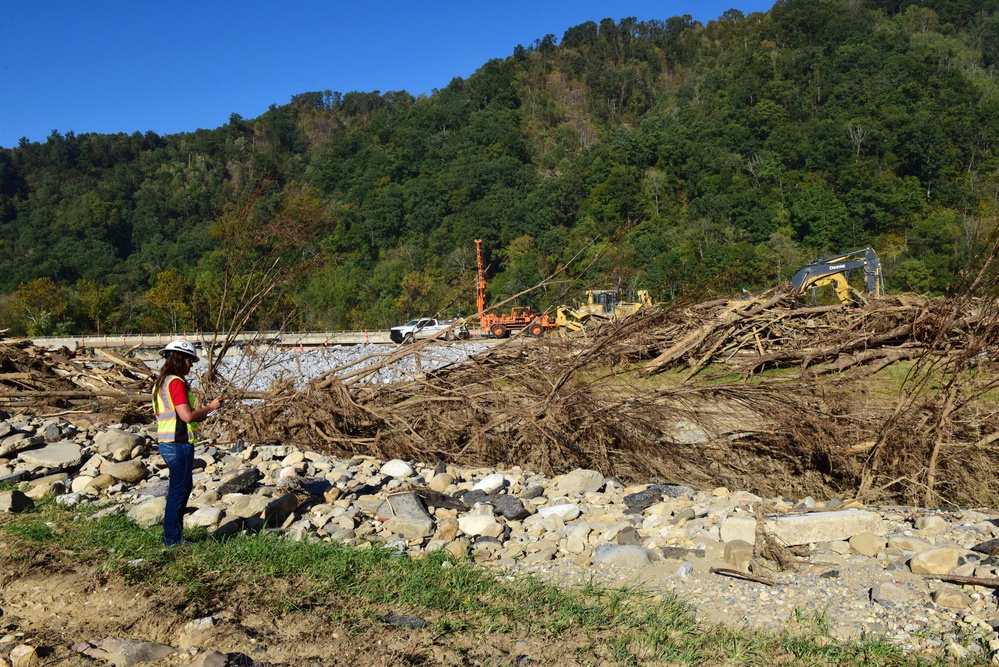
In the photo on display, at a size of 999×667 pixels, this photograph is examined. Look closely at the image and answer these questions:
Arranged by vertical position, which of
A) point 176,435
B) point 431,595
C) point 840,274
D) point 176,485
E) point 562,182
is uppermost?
point 562,182

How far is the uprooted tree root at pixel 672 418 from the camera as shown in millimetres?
6316

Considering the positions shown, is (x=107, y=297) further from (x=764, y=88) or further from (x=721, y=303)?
(x=764, y=88)

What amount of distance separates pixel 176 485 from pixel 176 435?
0.28m

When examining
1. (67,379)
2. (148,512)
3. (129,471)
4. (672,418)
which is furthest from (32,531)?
(67,379)

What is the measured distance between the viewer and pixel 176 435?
456 centimetres

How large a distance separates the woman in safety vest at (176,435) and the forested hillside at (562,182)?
4.57 metres

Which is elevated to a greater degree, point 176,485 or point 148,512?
point 176,485

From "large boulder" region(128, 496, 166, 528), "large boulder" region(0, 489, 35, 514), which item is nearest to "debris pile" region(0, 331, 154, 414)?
"large boulder" region(0, 489, 35, 514)

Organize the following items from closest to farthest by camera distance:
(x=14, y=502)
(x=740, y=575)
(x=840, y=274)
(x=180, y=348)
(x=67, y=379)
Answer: (x=740, y=575) → (x=180, y=348) → (x=14, y=502) → (x=67, y=379) → (x=840, y=274)

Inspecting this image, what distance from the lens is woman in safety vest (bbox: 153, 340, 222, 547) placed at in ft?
14.9

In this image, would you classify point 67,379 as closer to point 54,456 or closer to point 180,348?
point 54,456

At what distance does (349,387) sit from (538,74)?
369 ft

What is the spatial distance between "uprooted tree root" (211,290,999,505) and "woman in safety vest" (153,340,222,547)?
3.18 meters

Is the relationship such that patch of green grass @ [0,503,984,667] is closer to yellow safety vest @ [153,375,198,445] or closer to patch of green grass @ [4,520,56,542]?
patch of green grass @ [4,520,56,542]
